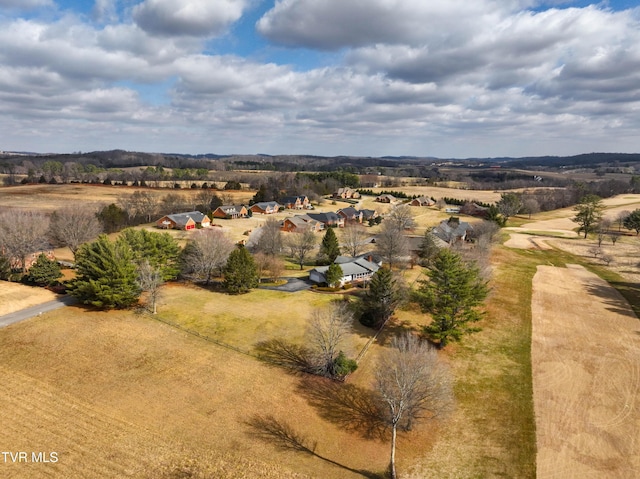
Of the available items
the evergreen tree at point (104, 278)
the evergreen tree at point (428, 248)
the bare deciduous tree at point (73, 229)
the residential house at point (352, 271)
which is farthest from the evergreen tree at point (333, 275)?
the bare deciduous tree at point (73, 229)

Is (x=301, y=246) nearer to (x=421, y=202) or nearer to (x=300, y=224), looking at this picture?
(x=300, y=224)

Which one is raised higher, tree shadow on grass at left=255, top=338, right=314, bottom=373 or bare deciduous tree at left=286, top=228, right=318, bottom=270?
bare deciduous tree at left=286, top=228, right=318, bottom=270

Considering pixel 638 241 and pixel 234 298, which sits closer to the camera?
pixel 234 298

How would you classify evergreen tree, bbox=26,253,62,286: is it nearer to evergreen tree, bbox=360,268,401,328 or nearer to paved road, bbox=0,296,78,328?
paved road, bbox=0,296,78,328

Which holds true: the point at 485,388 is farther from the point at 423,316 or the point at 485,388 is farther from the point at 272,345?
the point at 272,345

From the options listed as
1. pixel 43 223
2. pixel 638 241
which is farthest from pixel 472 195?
pixel 43 223

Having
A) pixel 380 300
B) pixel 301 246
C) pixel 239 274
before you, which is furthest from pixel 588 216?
pixel 239 274

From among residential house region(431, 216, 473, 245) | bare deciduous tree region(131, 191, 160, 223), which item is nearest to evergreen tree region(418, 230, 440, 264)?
residential house region(431, 216, 473, 245)
